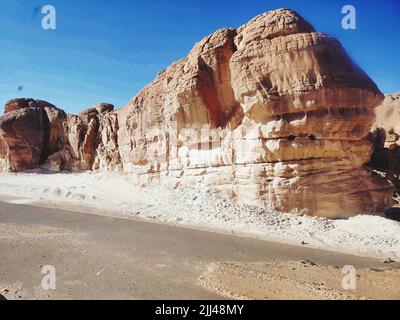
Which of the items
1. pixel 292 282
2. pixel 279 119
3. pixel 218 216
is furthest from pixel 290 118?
pixel 292 282

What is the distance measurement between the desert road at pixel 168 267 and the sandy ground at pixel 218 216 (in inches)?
48.6

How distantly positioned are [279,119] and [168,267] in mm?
8444

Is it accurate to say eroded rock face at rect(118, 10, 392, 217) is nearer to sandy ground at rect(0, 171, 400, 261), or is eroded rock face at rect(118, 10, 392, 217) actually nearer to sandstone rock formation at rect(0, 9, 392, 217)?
sandstone rock formation at rect(0, 9, 392, 217)

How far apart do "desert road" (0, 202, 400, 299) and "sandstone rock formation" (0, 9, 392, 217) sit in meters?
3.73

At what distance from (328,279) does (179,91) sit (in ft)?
42.5

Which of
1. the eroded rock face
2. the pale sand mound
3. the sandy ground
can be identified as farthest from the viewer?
the eroded rock face

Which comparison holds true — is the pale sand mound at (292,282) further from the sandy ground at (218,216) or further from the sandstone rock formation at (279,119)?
the sandstone rock formation at (279,119)

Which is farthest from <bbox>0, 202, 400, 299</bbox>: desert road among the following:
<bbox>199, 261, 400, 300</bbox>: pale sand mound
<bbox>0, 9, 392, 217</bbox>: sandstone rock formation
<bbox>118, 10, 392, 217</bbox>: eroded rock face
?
<bbox>0, 9, 392, 217</bbox>: sandstone rock formation

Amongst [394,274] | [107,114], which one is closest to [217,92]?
[394,274]

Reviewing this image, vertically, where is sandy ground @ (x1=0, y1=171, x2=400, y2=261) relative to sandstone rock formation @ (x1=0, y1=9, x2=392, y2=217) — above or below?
below

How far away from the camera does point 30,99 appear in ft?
129

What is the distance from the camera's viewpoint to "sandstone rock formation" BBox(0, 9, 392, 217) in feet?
40.2

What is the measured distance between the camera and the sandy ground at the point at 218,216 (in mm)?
10391
